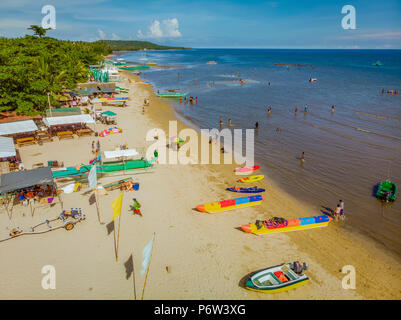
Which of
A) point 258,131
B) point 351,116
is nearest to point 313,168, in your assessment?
point 258,131

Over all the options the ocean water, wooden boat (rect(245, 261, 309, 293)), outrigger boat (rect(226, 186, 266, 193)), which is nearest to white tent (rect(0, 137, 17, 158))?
outrigger boat (rect(226, 186, 266, 193))

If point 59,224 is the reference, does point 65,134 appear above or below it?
above

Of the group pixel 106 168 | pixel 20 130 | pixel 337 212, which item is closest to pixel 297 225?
pixel 337 212

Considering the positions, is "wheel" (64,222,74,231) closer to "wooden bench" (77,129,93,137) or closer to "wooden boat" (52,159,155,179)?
"wooden boat" (52,159,155,179)

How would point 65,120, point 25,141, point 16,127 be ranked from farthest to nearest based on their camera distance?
point 65,120 < point 25,141 < point 16,127

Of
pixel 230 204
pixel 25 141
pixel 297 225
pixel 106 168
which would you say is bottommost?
pixel 297 225

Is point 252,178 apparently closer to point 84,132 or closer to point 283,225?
point 283,225
